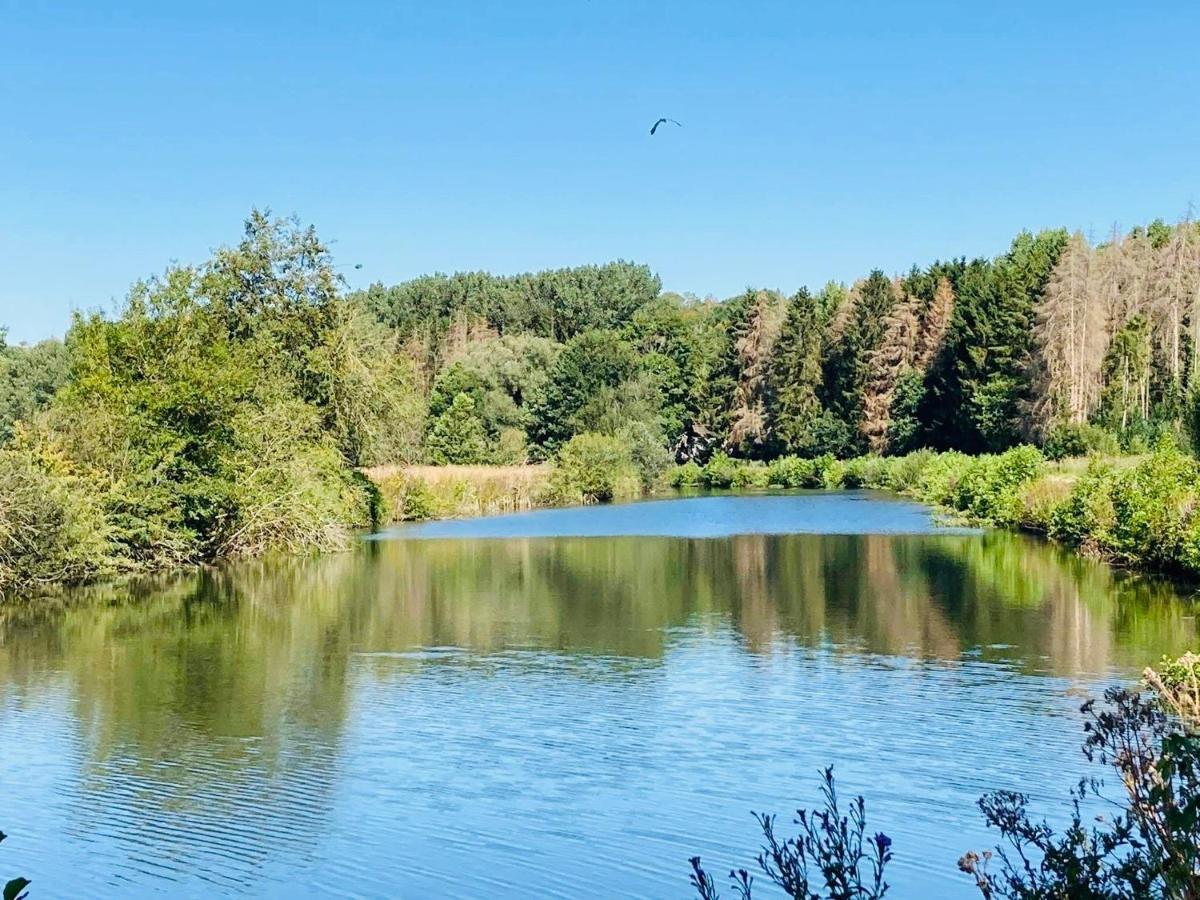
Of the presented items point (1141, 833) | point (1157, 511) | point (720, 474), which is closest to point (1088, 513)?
point (1157, 511)

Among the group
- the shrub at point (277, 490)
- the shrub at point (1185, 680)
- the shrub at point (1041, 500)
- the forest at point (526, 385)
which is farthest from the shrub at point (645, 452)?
the shrub at point (1185, 680)

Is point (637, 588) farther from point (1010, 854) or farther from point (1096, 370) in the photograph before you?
point (1096, 370)

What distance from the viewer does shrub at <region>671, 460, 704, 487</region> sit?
72.4 m

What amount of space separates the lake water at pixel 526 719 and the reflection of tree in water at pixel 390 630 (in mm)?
73

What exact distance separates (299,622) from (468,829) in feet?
39.4

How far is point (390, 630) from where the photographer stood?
67.1 feet

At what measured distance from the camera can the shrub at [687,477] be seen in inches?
2849

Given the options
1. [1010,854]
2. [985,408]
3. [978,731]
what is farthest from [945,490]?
[1010,854]

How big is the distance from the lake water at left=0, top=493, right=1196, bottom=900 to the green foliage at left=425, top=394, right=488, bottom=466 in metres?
36.1

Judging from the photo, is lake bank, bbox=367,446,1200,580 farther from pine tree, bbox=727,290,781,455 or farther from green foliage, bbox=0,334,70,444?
green foliage, bbox=0,334,70,444

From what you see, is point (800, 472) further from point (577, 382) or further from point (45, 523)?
point (45, 523)

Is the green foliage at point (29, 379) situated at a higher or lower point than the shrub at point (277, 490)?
higher

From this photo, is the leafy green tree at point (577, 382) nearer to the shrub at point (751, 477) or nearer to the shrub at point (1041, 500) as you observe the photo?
the shrub at point (751, 477)

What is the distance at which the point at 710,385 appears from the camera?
→ 81.9m
